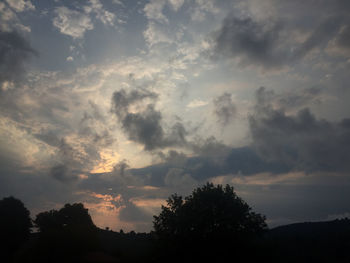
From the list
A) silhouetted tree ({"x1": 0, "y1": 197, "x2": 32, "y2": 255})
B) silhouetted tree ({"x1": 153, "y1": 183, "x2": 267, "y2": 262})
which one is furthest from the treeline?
silhouetted tree ({"x1": 0, "y1": 197, "x2": 32, "y2": 255})

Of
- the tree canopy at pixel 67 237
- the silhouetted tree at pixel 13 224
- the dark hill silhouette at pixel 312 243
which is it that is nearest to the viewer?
the dark hill silhouette at pixel 312 243

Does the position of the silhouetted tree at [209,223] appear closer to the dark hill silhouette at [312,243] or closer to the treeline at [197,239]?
the treeline at [197,239]

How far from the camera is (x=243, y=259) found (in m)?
29.3

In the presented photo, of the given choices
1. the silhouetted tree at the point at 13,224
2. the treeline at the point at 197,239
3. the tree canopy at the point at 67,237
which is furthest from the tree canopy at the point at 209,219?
the silhouetted tree at the point at 13,224

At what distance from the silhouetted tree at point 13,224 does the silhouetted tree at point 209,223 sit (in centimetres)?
4337

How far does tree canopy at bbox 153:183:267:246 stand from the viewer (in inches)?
1247

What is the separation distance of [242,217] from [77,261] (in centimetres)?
2316

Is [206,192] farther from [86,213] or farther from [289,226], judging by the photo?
[289,226]

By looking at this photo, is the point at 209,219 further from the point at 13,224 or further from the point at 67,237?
the point at 13,224

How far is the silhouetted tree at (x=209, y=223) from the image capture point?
1226 inches

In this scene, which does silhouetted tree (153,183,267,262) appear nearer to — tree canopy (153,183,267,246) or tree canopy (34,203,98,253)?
tree canopy (153,183,267,246)

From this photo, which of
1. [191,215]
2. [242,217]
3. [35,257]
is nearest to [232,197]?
[242,217]

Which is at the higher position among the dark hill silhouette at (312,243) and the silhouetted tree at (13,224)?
the silhouetted tree at (13,224)

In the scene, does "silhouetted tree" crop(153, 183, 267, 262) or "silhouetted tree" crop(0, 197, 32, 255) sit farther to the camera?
"silhouetted tree" crop(0, 197, 32, 255)
